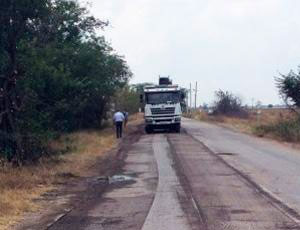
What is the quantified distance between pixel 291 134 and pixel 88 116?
15.7 metres

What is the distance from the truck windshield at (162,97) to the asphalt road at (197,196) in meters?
22.0

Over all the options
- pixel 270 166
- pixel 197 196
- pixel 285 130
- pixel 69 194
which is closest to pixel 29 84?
pixel 69 194

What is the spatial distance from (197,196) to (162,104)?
35.4 metres

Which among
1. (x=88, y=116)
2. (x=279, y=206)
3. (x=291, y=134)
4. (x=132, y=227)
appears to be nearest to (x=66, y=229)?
(x=132, y=227)

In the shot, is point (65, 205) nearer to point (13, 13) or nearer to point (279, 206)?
point (279, 206)

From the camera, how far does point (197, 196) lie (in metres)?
17.2

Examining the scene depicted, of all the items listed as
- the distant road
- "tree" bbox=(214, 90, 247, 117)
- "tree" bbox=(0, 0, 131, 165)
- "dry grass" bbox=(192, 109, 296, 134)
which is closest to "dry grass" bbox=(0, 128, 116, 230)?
"tree" bbox=(0, 0, 131, 165)

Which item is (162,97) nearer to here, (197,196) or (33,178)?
(33,178)

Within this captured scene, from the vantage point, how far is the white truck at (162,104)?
5209 centimetres

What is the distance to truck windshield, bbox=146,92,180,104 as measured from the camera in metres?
52.2

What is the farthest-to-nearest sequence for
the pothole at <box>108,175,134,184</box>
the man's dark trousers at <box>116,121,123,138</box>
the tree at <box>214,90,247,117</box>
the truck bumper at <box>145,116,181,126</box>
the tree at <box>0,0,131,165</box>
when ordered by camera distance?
the tree at <box>214,90,247,117</box> → the truck bumper at <box>145,116,181,126</box> → the man's dark trousers at <box>116,121,123,138</box> → the tree at <box>0,0,131,165</box> → the pothole at <box>108,175,134,184</box>

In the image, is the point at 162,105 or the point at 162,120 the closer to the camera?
the point at 162,105

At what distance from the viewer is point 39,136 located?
24.8 meters

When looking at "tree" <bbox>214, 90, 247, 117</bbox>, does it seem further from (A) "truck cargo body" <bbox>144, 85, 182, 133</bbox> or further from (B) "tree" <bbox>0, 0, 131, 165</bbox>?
(B) "tree" <bbox>0, 0, 131, 165</bbox>
